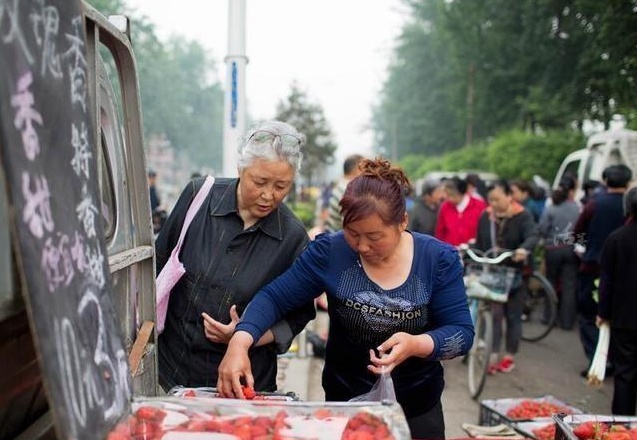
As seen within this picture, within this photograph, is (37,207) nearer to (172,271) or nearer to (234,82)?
(172,271)

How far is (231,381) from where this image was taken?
82.5 inches

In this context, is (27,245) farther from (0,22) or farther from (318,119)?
(318,119)

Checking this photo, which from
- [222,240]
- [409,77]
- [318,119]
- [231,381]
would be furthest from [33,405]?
[409,77]

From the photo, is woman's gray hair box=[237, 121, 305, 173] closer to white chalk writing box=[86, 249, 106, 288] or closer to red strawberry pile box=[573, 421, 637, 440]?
white chalk writing box=[86, 249, 106, 288]

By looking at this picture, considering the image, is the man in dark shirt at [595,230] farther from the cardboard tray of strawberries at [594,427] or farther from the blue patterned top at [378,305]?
the blue patterned top at [378,305]

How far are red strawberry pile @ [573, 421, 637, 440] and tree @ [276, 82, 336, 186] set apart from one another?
24.8 m

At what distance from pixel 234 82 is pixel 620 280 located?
3.32 metres

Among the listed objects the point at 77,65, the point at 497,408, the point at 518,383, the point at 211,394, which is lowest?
the point at 518,383

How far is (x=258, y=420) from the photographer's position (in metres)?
1.68

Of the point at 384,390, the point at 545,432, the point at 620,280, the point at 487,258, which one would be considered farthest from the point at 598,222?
the point at 384,390

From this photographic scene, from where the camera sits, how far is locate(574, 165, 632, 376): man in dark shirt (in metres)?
6.09

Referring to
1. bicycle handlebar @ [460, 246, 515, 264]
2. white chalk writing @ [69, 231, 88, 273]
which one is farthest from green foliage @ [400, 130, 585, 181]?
white chalk writing @ [69, 231, 88, 273]

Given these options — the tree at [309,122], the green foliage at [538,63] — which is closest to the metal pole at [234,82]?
the green foliage at [538,63]

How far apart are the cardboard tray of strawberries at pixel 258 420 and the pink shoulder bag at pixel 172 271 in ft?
2.56
